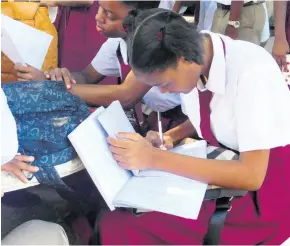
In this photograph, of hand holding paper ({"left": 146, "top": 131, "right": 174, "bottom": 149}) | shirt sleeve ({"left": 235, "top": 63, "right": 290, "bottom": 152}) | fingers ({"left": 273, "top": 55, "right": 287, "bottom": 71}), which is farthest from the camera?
fingers ({"left": 273, "top": 55, "right": 287, "bottom": 71})

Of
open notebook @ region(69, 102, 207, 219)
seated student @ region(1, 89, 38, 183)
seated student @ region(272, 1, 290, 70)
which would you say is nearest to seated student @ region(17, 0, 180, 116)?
open notebook @ region(69, 102, 207, 219)

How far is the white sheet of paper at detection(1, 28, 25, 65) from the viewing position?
4.56ft

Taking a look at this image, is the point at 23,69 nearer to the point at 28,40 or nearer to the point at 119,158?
the point at 28,40

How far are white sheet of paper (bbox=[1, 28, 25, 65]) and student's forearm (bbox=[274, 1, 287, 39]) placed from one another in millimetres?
1034

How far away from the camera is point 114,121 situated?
114 centimetres

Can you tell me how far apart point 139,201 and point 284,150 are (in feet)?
1.36

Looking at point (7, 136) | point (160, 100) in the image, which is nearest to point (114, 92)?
point (160, 100)

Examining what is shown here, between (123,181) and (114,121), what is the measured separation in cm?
14

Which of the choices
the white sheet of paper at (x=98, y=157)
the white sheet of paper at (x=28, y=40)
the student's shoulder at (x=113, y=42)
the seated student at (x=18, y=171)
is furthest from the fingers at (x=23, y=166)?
the student's shoulder at (x=113, y=42)

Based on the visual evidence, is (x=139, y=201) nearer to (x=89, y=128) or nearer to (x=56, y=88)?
(x=89, y=128)

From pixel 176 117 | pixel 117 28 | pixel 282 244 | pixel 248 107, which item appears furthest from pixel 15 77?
pixel 282 244

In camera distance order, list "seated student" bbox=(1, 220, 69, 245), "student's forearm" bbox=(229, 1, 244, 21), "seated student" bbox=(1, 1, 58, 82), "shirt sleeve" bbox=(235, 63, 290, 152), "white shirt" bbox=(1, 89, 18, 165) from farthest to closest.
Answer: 1. "student's forearm" bbox=(229, 1, 244, 21)
2. "seated student" bbox=(1, 1, 58, 82)
3. "seated student" bbox=(1, 220, 69, 245)
4. "shirt sleeve" bbox=(235, 63, 290, 152)
5. "white shirt" bbox=(1, 89, 18, 165)

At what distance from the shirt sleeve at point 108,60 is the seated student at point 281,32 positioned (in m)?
0.66

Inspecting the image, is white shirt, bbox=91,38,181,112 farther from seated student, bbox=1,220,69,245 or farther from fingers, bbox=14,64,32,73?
seated student, bbox=1,220,69,245
